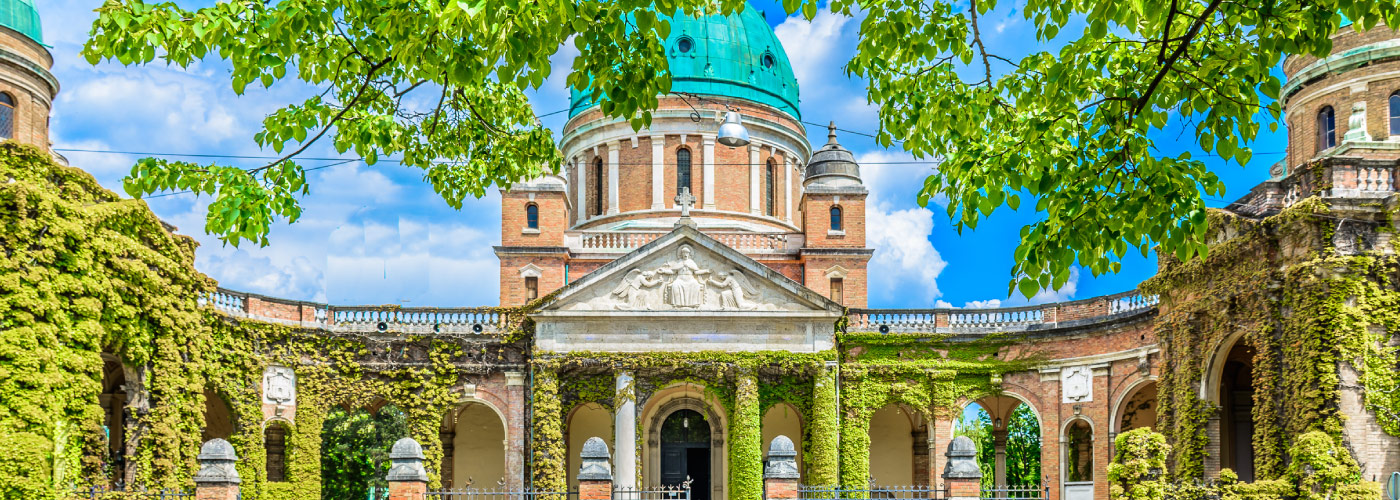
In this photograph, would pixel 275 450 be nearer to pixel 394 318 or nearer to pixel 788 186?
pixel 394 318

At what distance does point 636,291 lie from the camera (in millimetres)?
32844

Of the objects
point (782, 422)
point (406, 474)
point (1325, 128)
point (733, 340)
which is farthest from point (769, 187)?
point (406, 474)

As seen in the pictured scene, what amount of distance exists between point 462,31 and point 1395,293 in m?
19.4

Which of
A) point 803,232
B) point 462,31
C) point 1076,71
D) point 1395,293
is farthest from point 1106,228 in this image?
point 803,232

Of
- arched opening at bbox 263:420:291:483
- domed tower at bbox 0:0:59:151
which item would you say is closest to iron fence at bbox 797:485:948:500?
arched opening at bbox 263:420:291:483

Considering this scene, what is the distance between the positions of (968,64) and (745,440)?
20.9 metres

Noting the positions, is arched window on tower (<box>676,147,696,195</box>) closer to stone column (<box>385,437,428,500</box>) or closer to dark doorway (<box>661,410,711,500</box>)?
dark doorway (<box>661,410,711,500</box>)

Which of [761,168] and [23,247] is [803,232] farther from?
[23,247]

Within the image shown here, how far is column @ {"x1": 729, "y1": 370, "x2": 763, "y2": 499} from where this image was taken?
31703 millimetres

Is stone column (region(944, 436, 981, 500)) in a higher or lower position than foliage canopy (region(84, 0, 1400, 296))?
lower

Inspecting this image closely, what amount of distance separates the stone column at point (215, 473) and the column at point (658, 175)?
73.6 ft

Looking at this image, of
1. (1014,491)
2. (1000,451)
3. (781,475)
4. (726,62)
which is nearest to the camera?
(781,475)

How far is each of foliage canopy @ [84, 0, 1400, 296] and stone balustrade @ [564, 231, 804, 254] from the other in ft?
89.5

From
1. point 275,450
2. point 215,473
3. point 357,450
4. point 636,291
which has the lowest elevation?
point 357,450
